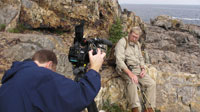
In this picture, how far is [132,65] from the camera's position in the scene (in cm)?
548

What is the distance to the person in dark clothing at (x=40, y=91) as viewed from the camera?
157cm

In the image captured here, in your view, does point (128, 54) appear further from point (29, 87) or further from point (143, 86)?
point (29, 87)

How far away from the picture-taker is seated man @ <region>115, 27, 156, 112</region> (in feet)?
16.8

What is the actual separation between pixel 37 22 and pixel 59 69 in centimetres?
371

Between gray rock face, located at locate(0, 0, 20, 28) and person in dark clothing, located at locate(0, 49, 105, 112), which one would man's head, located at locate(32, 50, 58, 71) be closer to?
person in dark clothing, located at locate(0, 49, 105, 112)

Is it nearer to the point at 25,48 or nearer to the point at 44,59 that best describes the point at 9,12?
the point at 25,48

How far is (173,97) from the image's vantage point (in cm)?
633

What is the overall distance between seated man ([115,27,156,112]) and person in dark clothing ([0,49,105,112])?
340 cm

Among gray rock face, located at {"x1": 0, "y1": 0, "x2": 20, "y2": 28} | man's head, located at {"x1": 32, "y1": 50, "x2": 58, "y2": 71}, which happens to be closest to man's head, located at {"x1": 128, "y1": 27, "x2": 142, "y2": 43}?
man's head, located at {"x1": 32, "y1": 50, "x2": 58, "y2": 71}

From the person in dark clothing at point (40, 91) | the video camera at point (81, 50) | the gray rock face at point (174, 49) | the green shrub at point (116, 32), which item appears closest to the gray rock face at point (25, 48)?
the video camera at point (81, 50)

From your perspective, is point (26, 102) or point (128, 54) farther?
point (128, 54)

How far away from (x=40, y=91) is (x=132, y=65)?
4177 mm

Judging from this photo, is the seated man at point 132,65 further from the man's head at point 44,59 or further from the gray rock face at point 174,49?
the gray rock face at point 174,49

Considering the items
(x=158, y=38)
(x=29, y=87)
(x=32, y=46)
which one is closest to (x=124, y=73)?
(x=32, y=46)
